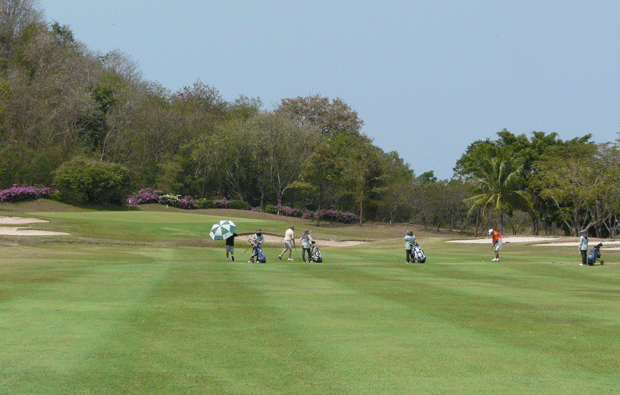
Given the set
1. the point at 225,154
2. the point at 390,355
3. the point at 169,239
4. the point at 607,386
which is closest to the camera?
the point at 607,386

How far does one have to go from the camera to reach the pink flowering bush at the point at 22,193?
5469 centimetres

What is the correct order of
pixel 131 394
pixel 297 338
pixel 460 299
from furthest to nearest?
pixel 460 299 < pixel 297 338 < pixel 131 394

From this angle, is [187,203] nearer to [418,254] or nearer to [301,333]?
[418,254]

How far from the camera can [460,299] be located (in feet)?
49.6

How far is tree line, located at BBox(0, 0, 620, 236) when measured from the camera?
62.0 m

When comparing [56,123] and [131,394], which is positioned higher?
[56,123]

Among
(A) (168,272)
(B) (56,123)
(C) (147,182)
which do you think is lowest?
(A) (168,272)

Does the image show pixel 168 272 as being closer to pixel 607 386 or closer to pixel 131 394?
pixel 131 394

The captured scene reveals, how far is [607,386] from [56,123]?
71322 millimetres

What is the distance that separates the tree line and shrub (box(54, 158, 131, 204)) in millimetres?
312

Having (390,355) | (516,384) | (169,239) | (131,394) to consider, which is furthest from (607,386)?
(169,239)

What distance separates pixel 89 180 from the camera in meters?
56.6

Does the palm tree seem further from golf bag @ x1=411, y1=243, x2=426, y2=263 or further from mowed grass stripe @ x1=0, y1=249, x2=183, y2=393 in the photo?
mowed grass stripe @ x1=0, y1=249, x2=183, y2=393

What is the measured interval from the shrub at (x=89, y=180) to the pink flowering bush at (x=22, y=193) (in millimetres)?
1536
